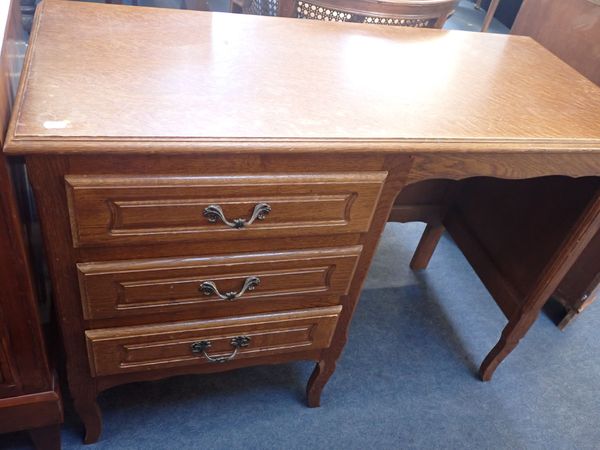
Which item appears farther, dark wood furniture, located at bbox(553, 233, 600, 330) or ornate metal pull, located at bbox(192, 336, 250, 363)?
dark wood furniture, located at bbox(553, 233, 600, 330)

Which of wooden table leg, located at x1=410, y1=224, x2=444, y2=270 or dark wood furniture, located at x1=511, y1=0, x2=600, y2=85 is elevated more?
dark wood furniture, located at x1=511, y1=0, x2=600, y2=85

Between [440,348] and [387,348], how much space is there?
17cm

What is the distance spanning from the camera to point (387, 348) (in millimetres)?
1506

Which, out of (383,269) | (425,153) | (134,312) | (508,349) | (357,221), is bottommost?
(383,269)

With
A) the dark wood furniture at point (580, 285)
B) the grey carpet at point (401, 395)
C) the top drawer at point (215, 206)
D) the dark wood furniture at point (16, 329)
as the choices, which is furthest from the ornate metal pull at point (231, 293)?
the dark wood furniture at point (580, 285)

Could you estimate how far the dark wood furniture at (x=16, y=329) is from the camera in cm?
71

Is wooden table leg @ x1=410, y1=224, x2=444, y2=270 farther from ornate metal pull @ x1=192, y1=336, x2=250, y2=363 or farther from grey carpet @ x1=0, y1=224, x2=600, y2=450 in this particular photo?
ornate metal pull @ x1=192, y1=336, x2=250, y2=363

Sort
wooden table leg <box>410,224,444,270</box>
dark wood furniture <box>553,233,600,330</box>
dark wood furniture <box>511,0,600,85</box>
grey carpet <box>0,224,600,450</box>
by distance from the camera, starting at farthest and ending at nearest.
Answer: wooden table leg <box>410,224,444,270</box> < dark wood furniture <box>553,233,600,330</box> < dark wood furniture <box>511,0,600,85</box> < grey carpet <box>0,224,600,450</box>

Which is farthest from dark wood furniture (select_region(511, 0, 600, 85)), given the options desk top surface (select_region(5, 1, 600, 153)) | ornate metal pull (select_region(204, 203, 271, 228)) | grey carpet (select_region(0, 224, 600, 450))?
ornate metal pull (select_region(204, 203, 271, 228))

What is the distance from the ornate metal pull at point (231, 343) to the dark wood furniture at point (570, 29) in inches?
47.1

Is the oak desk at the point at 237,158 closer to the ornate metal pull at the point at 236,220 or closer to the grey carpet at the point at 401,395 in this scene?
the ornate metal pull at the point at 236,220

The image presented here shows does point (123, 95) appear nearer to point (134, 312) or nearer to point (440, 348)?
point (134, 312)

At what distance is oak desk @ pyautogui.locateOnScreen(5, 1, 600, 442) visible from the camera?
2.37 ft

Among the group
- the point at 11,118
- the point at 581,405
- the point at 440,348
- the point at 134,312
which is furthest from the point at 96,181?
the point at 581,405
